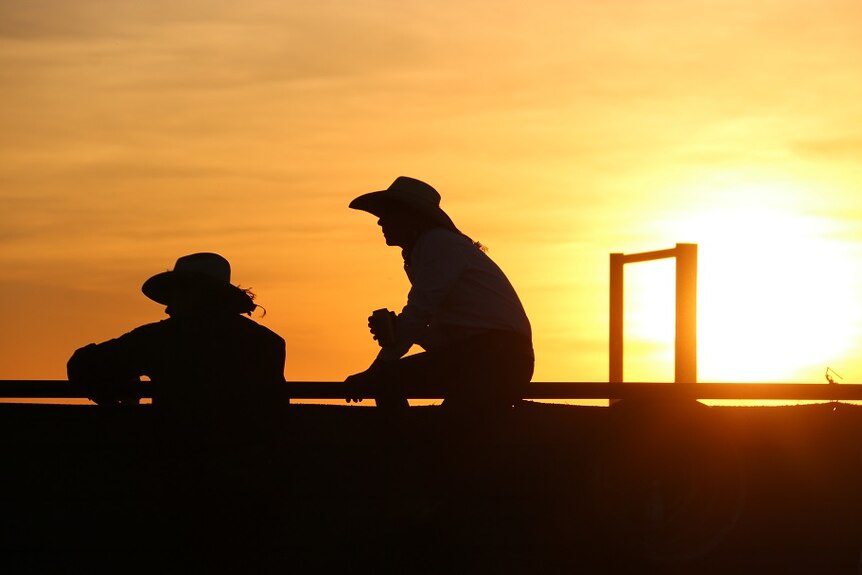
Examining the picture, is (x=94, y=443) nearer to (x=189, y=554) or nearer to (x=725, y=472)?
(x=189, y=554)

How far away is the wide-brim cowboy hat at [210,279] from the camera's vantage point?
575 centimetres

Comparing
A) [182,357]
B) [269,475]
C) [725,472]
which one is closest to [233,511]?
[269,475]

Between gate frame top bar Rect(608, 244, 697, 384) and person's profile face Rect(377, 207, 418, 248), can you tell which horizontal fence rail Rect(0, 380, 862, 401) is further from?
gate frame top bar Rect(608, 244, 697, 384)

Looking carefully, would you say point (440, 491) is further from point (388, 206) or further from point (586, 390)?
point (388, 206)

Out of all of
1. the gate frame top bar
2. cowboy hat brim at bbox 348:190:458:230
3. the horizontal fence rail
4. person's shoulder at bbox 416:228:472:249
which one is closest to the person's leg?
the horizontal fence rail

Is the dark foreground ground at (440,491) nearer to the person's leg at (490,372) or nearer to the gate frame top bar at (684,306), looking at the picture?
the person's leg at (490,372)

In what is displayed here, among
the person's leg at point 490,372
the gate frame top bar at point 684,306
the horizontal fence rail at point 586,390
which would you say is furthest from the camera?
the gate frame top bar at point 684,306

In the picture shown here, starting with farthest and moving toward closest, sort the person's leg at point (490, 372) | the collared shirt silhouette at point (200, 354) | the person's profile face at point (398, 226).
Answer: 1. the person's profile face at point (398, 226)
2. the person's leg at point (490, 372)
3. the collared shirt silhouette at point (200, 354)

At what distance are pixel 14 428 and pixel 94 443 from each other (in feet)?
1.07

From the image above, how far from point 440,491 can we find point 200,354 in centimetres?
115

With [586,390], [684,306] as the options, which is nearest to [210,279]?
[586,390]

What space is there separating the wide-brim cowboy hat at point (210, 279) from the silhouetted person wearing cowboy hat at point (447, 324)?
1.82 feet

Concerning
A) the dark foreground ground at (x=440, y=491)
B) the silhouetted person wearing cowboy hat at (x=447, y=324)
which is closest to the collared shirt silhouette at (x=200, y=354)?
the dark foreground ground at (x=440, y=491)

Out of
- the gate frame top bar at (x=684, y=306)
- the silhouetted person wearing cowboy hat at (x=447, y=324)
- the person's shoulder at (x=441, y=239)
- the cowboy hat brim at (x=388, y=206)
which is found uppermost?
the gate frame top bar at (x=684, y=306)
